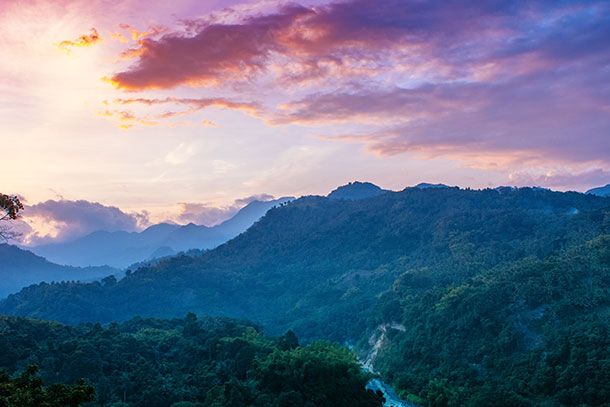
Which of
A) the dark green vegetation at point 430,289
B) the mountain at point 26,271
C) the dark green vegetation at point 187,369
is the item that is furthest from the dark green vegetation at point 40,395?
the mountain at point 26,271

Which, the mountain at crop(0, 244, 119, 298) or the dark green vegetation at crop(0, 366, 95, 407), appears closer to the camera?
the dark green vegetation at crop(0, 366, 95, 407)

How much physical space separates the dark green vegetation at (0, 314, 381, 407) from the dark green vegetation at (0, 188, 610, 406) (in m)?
11.4

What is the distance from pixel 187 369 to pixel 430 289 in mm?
40548

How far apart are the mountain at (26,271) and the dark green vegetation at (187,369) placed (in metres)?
129

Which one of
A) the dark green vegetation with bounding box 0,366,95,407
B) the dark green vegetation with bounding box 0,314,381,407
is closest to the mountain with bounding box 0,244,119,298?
the dark green vegetation with bounding box 0,314,381,407

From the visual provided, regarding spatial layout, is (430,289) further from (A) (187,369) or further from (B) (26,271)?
(B) (26,271)

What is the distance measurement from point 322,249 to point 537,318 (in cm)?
7704

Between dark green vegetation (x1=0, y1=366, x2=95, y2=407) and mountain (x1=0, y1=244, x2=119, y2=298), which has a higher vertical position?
dark green vegetation (x1=0, y1=366, x2=95, y2=407)

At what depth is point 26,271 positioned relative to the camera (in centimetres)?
16388

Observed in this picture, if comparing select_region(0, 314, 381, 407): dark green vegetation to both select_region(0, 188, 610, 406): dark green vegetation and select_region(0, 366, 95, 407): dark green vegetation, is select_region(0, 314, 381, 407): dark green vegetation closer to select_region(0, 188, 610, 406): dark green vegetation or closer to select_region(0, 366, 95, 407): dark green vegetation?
select_region(0, 188, 610, 406): dark green vegetation

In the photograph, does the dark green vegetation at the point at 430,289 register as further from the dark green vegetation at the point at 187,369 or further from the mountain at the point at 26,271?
the mountain at the point at 26,271

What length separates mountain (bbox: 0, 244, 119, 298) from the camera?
155m

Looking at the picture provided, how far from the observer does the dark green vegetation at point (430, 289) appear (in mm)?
39844

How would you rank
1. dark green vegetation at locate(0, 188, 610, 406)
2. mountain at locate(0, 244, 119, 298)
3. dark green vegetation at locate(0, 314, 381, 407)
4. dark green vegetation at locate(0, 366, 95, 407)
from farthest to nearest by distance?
mountain at locate(0, 244, 119, 298), dark green vegetation at locate(0, 188, 610, 406), dark green vegetation at locate(0, 314, 381, 407), dark green vegetation at locate(0, 366, 95, 407)
